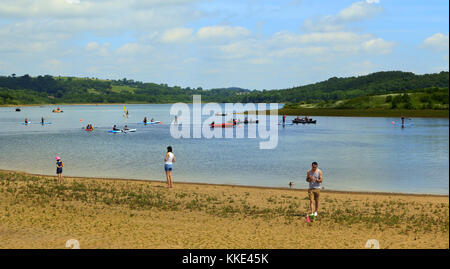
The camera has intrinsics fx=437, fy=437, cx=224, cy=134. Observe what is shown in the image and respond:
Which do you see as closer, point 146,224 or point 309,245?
point 309,245

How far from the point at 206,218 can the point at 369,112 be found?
14739cm

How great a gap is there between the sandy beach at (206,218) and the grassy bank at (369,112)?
11913 centimetres

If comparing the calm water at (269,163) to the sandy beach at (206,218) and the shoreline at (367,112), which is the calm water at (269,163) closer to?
the sandy beach at (206,218)

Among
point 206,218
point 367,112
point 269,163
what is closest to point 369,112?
point 367,112

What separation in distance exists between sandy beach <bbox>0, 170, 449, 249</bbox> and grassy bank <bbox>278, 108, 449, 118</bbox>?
391 feet

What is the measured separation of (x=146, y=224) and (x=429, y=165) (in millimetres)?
35270

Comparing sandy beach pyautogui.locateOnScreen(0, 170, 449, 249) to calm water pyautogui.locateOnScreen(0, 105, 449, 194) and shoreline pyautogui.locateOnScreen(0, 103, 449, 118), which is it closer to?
calm water pyautogui.locateOnScreen(0, 105, 449, 194)

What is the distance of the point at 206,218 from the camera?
63.7 ft

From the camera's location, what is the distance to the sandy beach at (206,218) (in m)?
15.5

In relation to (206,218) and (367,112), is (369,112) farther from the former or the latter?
(206,218)

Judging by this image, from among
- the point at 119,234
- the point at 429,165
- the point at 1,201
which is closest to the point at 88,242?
the point at 119,234

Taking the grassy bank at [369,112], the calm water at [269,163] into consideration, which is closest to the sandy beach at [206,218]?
the calm water at [269,163]

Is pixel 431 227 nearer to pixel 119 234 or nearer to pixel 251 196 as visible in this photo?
pixel 251 196

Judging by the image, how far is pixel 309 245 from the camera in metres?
15.0
